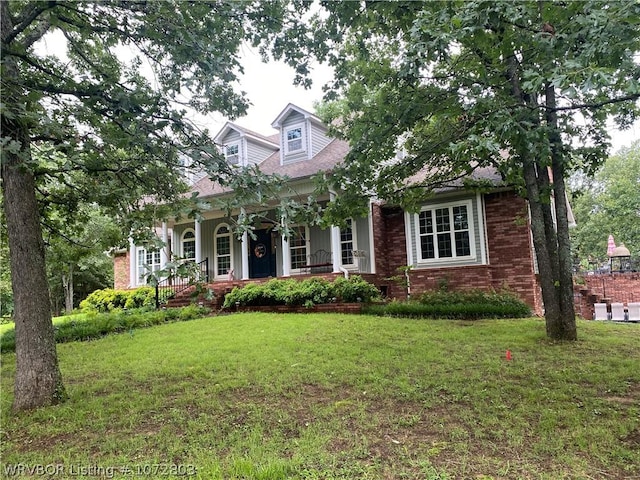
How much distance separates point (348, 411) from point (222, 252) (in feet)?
45.0

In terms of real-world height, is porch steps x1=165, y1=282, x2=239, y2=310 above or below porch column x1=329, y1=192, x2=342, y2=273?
below

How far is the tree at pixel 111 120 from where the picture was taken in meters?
3.99

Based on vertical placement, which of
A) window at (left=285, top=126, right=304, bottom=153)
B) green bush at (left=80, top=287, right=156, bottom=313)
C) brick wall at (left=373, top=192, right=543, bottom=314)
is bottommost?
green bush at (left=80, top=287, right=156, bottom=313)

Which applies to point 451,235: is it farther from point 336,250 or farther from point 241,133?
point 241,133

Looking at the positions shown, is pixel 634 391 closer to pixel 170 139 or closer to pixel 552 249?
pixel 552 249

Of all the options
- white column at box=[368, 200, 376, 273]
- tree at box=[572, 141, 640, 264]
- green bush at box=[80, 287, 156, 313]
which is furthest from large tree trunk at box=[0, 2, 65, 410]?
tree at box=[572, 141, 640, 264]

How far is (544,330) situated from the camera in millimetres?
Result: 7832

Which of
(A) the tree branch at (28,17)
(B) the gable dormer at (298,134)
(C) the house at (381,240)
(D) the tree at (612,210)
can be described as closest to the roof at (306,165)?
(C) the house at (381,240)

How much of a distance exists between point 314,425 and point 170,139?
307 cm

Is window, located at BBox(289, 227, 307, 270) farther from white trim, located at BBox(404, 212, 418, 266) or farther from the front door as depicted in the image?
white trim, located at BBox(404, 212, 418, 266)

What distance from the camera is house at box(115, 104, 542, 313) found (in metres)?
12.0

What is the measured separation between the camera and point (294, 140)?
1573 centimetres

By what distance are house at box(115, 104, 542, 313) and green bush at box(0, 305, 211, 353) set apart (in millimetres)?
1701

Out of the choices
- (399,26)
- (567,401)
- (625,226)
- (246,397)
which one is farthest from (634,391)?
(625,226)
